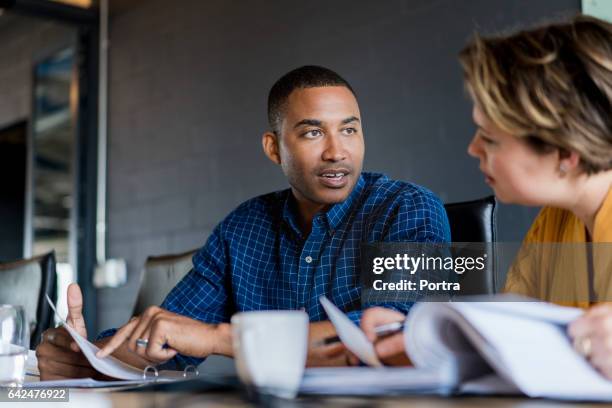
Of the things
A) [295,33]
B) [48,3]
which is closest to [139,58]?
[48,3]

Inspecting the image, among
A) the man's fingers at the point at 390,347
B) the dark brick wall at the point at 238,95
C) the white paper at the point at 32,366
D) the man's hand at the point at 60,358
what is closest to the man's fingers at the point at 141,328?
the man's hand at the point at 60,358

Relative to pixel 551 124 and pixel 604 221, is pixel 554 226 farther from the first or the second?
pixel 551 124

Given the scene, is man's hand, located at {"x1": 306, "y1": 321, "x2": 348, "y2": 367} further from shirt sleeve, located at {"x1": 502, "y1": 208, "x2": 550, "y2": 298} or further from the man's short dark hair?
the man's short dark hair

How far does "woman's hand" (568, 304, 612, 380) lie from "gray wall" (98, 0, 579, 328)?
1.64m

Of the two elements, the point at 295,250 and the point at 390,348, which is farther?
the point at 295,250

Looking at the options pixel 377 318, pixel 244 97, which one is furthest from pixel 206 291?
pixel 244 97

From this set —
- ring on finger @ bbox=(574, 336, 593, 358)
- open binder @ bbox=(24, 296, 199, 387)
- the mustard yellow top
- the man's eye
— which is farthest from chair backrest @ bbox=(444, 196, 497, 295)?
ring on finger @ bbox=(574, 336, 593, 358)

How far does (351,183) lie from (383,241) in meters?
0.19

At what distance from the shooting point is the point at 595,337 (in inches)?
25.9

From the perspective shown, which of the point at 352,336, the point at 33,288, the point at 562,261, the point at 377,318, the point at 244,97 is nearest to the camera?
the point at 352,336

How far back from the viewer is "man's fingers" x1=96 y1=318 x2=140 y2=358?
1014mm

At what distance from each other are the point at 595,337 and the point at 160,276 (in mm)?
1515

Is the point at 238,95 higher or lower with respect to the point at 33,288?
higher

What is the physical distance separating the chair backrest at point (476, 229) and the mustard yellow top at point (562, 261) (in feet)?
0.64
